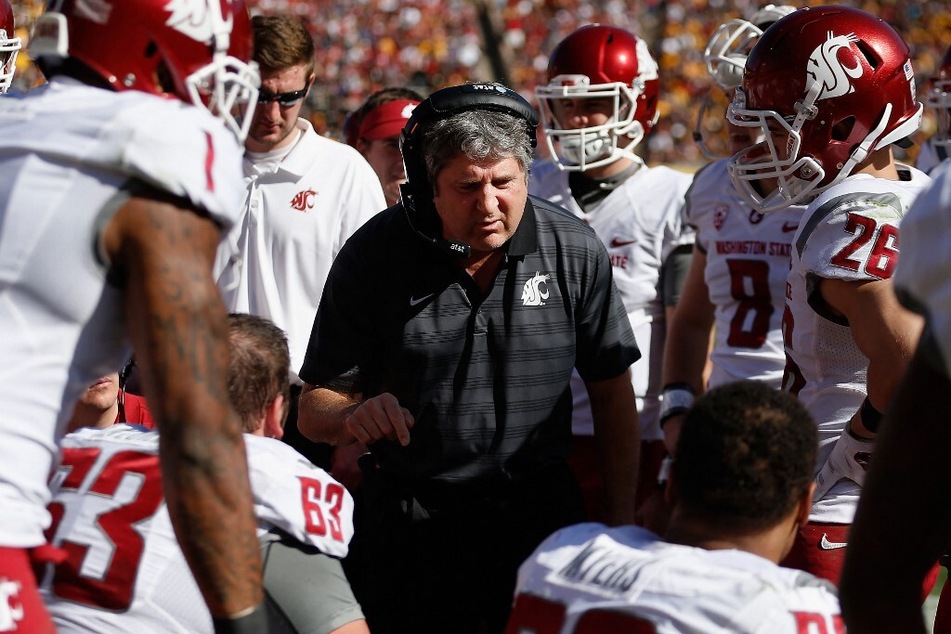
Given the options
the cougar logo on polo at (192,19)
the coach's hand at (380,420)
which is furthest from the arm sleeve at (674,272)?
the cougar logo on polo at (192,19)

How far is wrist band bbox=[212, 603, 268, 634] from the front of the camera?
172 cm

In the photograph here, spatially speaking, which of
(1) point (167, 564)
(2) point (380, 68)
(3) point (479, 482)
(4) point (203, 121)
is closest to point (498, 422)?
(3) point (479, 482)

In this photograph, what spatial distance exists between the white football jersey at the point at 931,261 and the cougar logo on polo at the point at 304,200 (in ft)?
8.95

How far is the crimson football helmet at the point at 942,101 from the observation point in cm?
530

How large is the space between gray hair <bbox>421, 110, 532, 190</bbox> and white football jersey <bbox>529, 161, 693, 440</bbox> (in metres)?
1.45

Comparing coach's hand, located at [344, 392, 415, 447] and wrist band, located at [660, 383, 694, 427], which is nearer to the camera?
coach's hand, located at [344, 392, 415, 447]

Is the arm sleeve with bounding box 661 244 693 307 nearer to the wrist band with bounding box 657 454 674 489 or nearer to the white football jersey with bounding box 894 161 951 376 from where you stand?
the wrist band with bounding box 657 454 674 489

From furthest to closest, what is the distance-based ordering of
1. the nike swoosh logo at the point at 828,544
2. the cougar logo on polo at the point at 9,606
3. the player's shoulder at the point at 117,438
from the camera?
the nike swoosh logo at the point at 828,544 < the player's shoulder at the point at 117,438 < the cougar logo on polo at the point at 9,606

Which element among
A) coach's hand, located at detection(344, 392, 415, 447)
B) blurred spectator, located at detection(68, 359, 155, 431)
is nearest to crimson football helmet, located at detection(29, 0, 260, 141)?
coach's hand, located at detection(344, 392, 415, 447)

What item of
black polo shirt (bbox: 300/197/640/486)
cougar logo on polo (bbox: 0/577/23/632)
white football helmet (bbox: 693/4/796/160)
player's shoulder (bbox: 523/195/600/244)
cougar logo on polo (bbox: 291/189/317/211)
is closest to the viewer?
cougar logo on polo (bbox: 0/577/23/632)

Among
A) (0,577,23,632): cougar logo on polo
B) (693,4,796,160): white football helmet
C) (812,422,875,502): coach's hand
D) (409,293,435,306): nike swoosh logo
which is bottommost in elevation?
(812,422,875,502): coach's hand

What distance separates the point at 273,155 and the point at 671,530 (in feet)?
8.53

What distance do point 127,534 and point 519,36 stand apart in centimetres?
1578

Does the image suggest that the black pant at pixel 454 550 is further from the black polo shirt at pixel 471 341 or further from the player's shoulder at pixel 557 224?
the player's shoulder at pixel 557 224
